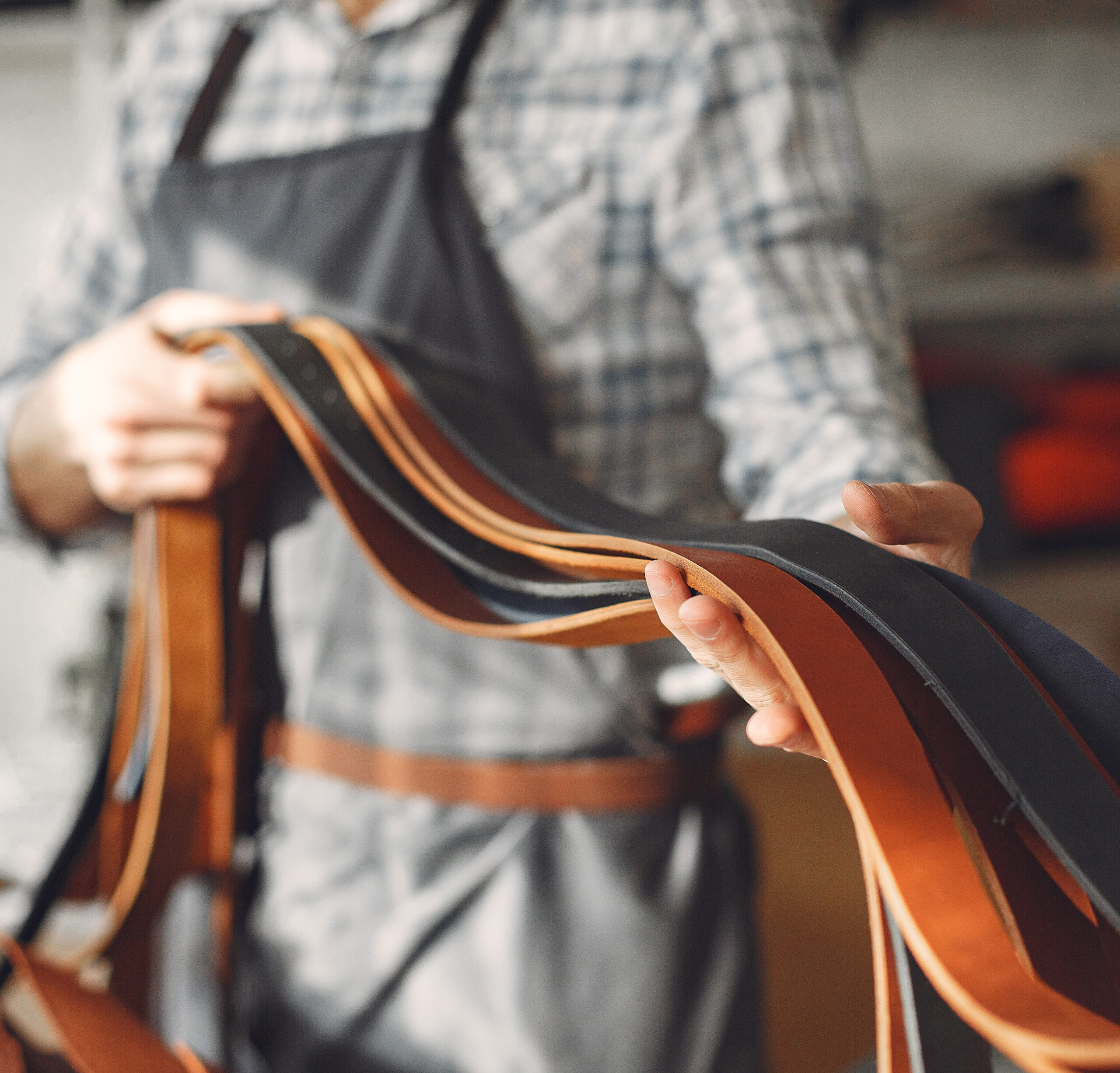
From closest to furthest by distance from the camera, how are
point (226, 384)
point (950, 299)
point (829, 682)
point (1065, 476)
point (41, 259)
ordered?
point (829, 682) < point (226, 384) < point (1065, 476) < point (950, 299) < point (41, 259)

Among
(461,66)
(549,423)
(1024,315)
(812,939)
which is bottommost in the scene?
(812,939)

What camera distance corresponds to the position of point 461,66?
40 centimetres

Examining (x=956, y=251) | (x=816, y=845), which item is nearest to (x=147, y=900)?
(x=816, y=845)

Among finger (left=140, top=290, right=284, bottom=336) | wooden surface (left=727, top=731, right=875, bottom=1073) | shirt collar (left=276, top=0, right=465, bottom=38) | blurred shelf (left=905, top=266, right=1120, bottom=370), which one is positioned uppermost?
shirt collar (left=276, top=0, right=465, bottom=38)

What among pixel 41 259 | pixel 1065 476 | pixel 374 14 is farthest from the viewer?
pixel 41 259

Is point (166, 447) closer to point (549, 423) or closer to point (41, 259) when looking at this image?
point (549, 423)

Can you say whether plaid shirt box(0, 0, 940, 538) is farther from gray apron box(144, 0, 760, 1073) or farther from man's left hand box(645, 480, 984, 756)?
man's left hand box(645, 480, 984, 756)

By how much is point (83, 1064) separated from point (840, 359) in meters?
0.36

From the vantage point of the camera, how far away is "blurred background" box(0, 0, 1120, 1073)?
926 mm

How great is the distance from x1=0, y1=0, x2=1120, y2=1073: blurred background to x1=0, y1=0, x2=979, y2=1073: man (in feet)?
1.51

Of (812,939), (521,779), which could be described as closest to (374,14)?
(521,779)

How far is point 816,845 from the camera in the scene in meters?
1.03

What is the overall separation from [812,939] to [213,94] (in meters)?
0.94

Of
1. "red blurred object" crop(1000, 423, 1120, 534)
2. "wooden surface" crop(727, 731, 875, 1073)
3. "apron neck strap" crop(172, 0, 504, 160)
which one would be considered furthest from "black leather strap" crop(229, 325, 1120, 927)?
"red blurred object" crop(1000, 423, 1120, 534)
